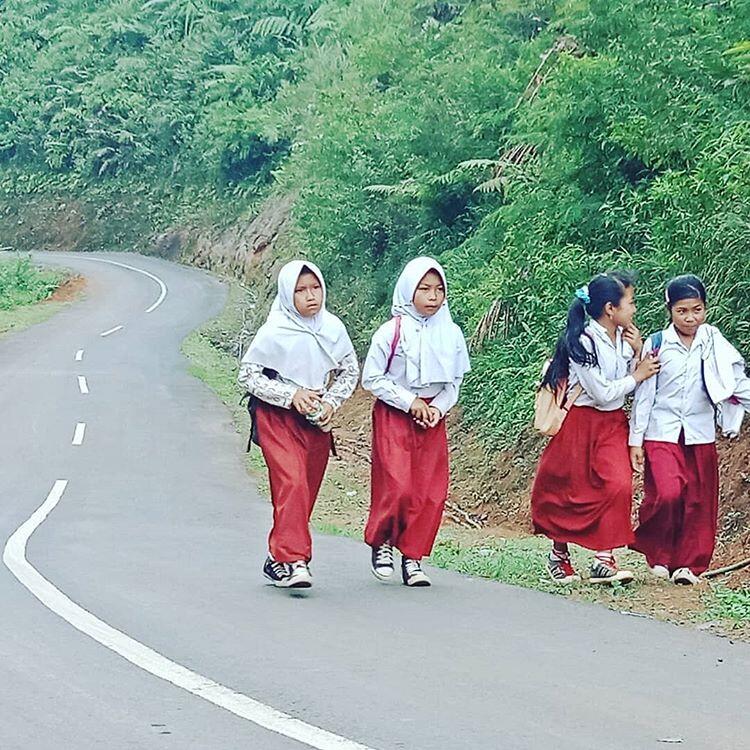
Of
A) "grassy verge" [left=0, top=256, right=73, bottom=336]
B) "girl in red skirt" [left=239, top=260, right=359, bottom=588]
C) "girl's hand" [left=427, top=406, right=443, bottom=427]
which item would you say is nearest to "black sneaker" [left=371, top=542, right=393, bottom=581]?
"girl in red skirt" [left=239, top=260, right=359, bottom=588]

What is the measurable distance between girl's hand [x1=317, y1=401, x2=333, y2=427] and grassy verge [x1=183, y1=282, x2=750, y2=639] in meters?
1.68

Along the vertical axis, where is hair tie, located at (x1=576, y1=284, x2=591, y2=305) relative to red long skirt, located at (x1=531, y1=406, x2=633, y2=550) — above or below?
above

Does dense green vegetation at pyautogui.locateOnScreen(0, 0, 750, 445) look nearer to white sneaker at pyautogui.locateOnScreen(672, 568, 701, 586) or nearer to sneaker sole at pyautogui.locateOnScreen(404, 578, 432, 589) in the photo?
white sneaker at pyautogui.locateOnScreen(672, 568, 701, 586)

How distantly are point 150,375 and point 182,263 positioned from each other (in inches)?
1116

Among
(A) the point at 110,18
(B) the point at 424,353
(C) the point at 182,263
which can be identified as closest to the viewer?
(B) the point at 424,353

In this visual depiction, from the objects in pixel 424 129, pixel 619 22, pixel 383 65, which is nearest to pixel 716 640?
pixel 619 22

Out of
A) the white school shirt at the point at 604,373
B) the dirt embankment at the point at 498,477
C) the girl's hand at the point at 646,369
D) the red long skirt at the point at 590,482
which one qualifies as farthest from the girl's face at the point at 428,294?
the dirt embankment at the point at 498,477

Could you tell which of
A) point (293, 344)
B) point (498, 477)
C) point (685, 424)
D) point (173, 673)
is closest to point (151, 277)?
point (498, 477)

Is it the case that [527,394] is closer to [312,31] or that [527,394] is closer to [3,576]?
[3,576]

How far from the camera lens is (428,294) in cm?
872

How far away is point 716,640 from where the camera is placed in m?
7.11

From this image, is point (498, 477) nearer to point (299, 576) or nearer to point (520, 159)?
point (520, 159)

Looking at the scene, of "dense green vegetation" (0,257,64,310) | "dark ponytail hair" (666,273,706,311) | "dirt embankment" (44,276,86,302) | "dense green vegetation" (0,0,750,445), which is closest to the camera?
"dark ponytail hair" (666,273,706,311)

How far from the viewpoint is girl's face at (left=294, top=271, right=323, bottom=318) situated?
8633mm
